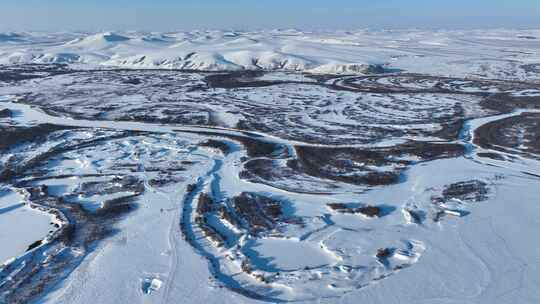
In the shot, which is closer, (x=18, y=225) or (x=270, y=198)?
(x=18, y=225)

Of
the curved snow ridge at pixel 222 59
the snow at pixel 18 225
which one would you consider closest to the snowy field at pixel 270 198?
the snow at pixel 18 225

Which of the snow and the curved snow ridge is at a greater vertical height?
the curved snow ridge

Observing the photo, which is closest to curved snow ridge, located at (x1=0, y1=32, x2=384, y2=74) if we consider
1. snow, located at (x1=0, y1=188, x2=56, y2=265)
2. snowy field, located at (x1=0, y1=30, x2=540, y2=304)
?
snowy field, located at (x1=0, y1=30, x2=540, y2=304)

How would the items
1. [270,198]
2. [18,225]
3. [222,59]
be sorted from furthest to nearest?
1. [222,59]
2. [270,198]
3. [18,225]

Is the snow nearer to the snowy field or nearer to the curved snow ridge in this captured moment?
the snowy field

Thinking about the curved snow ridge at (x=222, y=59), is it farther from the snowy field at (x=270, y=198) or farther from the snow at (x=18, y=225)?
the snow at (x=18, y=225)

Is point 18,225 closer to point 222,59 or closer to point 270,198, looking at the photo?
point 270,198

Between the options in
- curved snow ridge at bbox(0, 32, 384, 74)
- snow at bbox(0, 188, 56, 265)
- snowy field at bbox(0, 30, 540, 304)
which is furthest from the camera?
curved snow ridge at bbox(0, 32, 384, 74)

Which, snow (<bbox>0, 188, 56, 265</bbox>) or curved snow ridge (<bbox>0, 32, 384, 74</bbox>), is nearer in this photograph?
snow (<bbox>0, 188, 56, 265</bbox>)

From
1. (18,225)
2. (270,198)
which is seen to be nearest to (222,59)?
(270,198)
